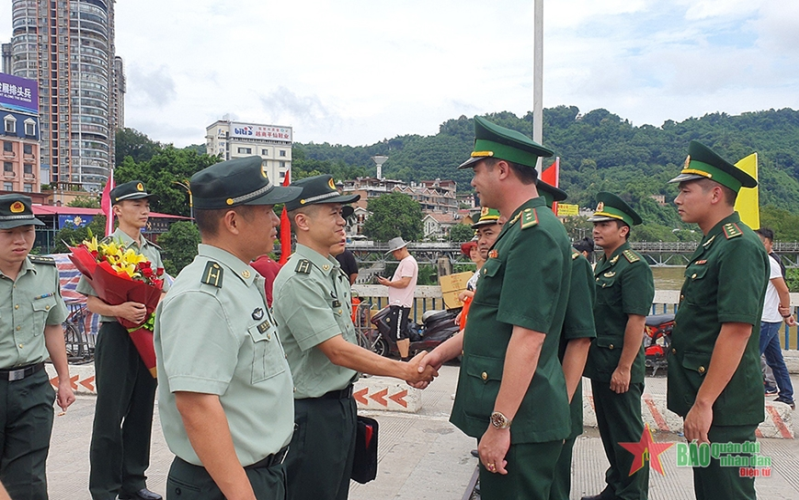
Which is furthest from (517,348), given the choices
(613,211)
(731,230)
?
(613,211)

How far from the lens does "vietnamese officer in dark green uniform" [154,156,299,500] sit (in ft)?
6.02

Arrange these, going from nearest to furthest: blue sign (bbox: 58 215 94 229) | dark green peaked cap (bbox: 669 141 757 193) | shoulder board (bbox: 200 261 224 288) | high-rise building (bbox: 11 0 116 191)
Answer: shoulder board (bbox: 200 261 224 288)
dark green peaked cap (bbox: 669 141 757 193)
blue sign (bbox: 58 215 94 229)
high-rise building (bbox: 11 0 116 191)

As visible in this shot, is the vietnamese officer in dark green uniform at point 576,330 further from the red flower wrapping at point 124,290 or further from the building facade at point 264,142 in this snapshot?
the building facade at point 264,142

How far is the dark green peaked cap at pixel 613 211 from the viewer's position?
4.32m

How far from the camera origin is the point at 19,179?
68.4 meters

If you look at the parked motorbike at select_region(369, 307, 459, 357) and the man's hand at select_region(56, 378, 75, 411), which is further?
the parked motorbike at select_region(369, 307, 459, 357)

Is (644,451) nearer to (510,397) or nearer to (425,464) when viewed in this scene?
(425,464)

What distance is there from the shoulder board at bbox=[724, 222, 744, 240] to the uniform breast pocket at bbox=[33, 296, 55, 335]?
391 cm

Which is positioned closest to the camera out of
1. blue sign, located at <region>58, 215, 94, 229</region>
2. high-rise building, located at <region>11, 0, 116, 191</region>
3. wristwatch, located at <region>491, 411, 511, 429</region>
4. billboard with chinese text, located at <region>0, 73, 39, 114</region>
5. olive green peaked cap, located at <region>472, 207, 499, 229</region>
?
wristwatch, located at <region>491, 411, 511, 429</region>

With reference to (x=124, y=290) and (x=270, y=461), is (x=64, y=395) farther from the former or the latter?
(x=270, y=461)

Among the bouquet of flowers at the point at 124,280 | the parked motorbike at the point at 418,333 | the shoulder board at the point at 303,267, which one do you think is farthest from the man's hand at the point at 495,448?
the parked motorbike at the point at 418,333

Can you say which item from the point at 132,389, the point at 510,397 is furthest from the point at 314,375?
the point at 132,389

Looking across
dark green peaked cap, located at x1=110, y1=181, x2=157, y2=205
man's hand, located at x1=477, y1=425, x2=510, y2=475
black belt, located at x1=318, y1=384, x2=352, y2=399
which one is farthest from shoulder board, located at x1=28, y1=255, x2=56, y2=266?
man's hand, located at x1=477, y1=425, x2=510, y2=475

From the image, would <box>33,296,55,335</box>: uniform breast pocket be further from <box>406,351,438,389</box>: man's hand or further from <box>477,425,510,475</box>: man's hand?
<box>477,425,510,475</box>: man's hand
